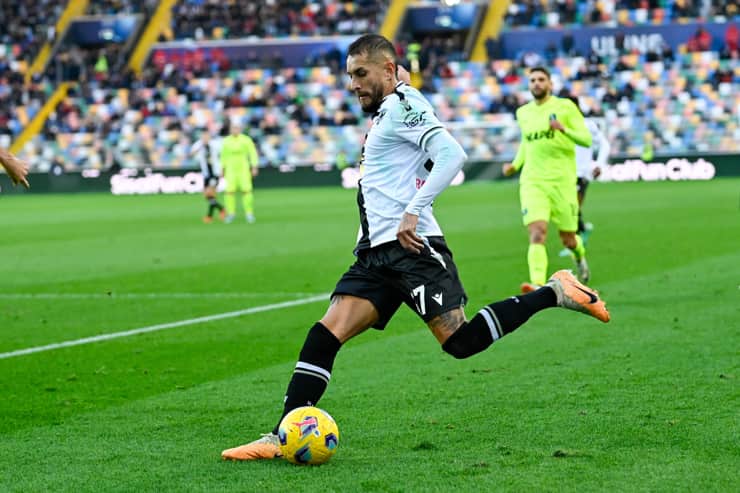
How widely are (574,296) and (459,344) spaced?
0.73 meters

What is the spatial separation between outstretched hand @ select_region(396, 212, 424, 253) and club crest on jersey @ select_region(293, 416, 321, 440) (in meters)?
0.90

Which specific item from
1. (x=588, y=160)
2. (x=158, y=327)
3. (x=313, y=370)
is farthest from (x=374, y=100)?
(x=588, y=160)

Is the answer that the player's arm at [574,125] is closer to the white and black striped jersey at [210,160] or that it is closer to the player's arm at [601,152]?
the player's arm at [601,152]

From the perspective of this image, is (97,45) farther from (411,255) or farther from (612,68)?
(411,255)

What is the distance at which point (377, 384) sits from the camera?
8.13 m

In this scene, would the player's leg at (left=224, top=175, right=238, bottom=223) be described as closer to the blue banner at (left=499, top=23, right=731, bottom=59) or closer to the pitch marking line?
the pitch marking line

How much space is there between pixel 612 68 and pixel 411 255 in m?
45.3

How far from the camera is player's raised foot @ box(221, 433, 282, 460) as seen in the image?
5.95 metres

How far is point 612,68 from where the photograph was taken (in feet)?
164

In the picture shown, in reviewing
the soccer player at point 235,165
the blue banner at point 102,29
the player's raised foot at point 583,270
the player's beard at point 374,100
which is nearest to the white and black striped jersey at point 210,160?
the soccer player at point 235,165

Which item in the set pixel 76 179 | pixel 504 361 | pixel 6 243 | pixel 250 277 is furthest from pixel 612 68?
pixel 504 361

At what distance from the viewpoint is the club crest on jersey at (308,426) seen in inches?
230

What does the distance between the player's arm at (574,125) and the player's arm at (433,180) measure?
22.0 feet

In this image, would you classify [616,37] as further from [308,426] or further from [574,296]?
[308,426]
